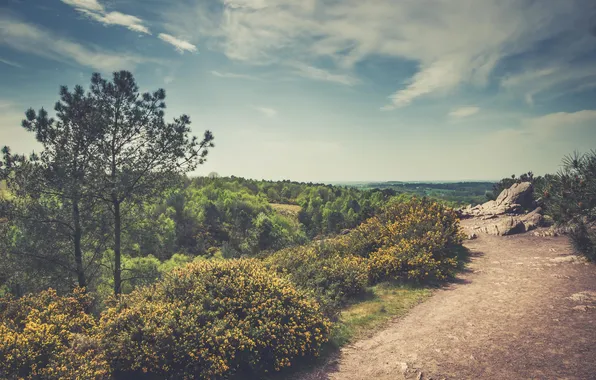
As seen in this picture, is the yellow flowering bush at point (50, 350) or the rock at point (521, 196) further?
the rock at point (521, 196)

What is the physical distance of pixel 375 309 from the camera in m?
10.3

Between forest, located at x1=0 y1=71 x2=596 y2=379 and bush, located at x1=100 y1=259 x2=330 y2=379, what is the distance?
36mm

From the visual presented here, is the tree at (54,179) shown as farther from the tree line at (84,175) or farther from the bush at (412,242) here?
the bush at (412,242)

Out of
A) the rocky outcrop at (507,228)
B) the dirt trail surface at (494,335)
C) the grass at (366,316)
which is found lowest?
the grass at (366,316)

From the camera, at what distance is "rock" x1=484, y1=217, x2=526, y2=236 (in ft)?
63.6

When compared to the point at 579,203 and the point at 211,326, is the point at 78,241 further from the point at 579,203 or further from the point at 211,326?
the point at 579,203

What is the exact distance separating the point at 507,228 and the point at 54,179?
24.2 meters

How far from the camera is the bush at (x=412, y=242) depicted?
12820mm

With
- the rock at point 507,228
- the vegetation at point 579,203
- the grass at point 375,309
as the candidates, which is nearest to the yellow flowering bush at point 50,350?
the grass at point 375,309

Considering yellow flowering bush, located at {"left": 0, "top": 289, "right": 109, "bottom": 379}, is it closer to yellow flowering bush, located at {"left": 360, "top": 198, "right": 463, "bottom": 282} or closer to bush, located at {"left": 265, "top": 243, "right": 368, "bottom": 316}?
bush, located at {"left": 265, "top": 243, "right": 368, "bottom": 316}

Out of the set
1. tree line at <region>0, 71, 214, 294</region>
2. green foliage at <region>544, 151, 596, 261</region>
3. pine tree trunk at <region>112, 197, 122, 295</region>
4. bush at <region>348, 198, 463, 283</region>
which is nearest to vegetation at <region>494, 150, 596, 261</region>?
green foliage at <region>544, 151, 596, 261</region>

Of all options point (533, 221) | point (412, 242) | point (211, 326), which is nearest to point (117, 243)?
point (211, 326)

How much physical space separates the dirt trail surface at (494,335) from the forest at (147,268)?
1.24 meters

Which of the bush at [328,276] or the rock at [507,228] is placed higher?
the rock at [507,228]
